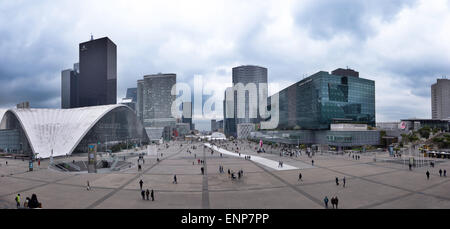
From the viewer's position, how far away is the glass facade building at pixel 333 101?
8006 centimetres

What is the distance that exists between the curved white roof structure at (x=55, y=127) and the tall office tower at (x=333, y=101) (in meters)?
69.9

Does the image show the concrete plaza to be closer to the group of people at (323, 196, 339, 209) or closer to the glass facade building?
the group of people at (323, 196, 339, 209)

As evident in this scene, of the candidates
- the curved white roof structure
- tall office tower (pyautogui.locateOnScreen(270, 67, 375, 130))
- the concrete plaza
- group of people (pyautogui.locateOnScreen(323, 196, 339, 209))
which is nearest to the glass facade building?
tall office tower (pyautogui.locateOnScreen(270, 67, 375, 130))

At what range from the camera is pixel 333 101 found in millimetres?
81250

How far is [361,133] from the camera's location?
250ft

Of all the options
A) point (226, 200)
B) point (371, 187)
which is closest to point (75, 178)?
point (226, 200)

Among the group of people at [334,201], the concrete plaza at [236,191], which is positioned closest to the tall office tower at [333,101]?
the concrete plaza at [236,191]

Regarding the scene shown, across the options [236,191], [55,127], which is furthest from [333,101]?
[55,127]

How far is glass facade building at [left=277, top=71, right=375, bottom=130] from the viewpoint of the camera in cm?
8006

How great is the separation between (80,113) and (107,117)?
26.6 feet

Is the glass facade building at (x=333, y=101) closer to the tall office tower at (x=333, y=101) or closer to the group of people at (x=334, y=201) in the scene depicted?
the tall office tower at (x=333, y=101)

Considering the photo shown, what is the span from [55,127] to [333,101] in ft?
282

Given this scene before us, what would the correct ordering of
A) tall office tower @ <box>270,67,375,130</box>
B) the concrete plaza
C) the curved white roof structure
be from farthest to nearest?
tall office tower @ <box>270,67,375,130</box> < the curved white roof structure < the concrete plaza
